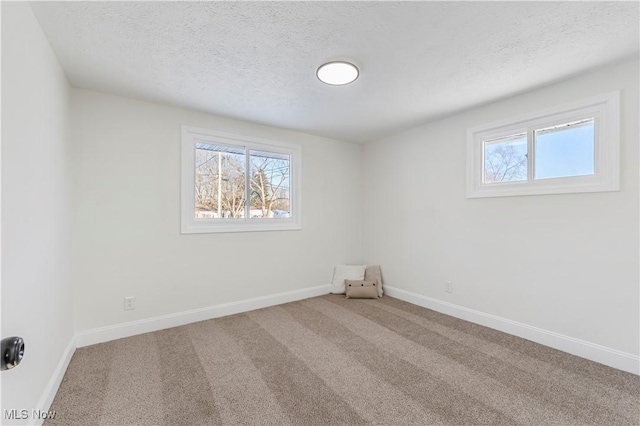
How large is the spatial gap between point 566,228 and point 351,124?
2.51 meters

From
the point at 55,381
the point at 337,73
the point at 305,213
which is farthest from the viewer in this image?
the point at 305,213

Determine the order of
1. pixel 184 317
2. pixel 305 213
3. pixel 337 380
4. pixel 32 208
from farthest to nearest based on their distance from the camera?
pixel 305 213
pixel 184 317
pixel 337 380
pixel 32 208

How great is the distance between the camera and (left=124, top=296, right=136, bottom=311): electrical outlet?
9.00ft

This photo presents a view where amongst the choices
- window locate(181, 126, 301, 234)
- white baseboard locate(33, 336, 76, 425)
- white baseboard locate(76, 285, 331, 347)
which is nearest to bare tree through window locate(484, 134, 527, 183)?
window locate(181, 126, 301, 234)

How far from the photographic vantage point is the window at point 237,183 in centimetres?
314

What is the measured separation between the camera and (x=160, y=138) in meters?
2.94

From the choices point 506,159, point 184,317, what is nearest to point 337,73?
point 506,159

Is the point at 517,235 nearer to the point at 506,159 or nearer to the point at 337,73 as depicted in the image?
the point at 506,159

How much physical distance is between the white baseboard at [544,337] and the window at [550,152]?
1308 millimetres

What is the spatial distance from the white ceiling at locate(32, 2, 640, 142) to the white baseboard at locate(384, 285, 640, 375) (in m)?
2.30

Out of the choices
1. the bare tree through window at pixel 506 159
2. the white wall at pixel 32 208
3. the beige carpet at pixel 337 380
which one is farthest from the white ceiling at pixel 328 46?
the beige carpet at pixel 337 380

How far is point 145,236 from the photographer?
285cm

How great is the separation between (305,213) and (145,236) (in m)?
2.02

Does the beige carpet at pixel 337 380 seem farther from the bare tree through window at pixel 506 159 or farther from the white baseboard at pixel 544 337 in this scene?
the bare tree through window at pixel 506 159
